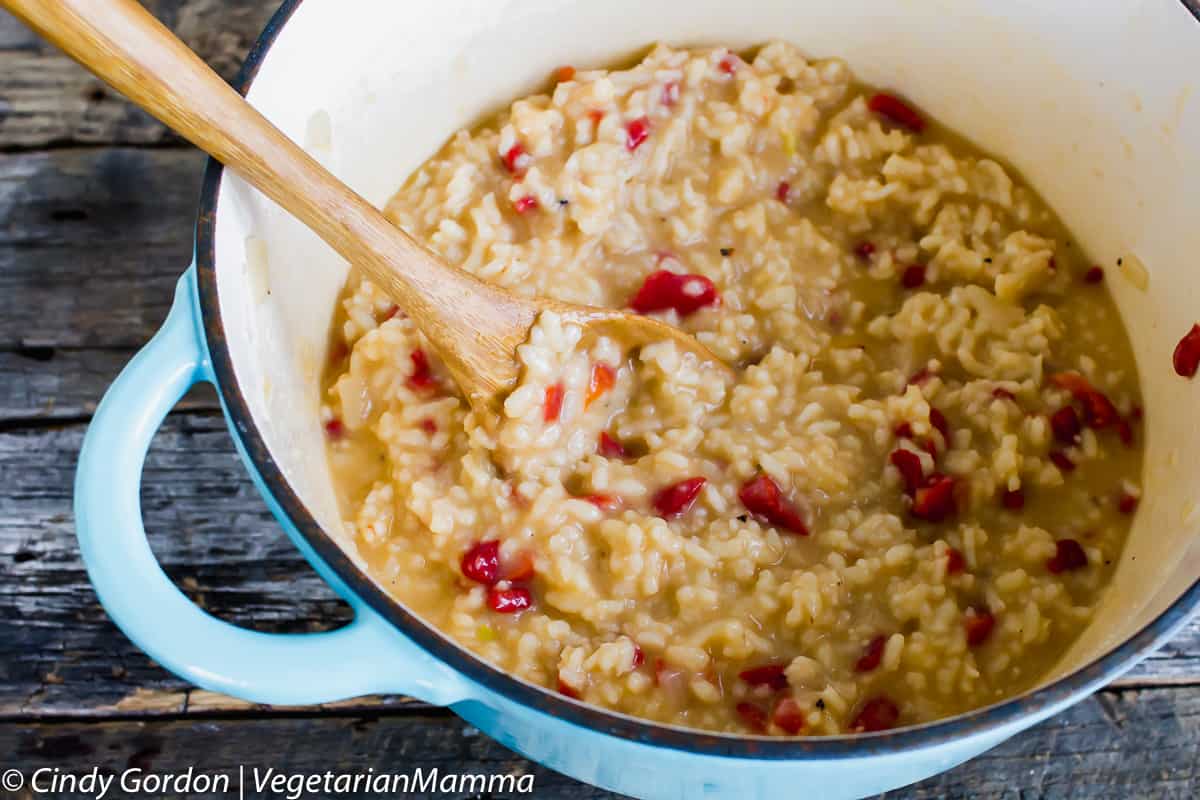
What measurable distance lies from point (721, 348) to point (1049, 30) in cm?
101

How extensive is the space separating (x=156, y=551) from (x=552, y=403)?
100 centimetres

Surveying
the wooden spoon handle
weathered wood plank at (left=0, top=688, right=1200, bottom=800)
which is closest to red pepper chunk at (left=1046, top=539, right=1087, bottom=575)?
weathered wood plank at (left=0, top=688, right=1200, bottom=800)

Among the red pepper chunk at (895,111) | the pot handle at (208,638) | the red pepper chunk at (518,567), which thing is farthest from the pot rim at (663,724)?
the red pepper chunk at (895,111)

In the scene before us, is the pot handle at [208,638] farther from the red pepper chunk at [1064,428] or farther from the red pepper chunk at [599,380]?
the red pepper chunk at [1064,428]

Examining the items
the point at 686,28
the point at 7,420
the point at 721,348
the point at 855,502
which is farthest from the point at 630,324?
the point at 7,420

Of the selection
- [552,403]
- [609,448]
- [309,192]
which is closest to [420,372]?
[552,403]

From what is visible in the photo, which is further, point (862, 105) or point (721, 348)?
point (862, 105)

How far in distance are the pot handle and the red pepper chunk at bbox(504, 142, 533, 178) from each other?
118 cm

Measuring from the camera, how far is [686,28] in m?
2.99

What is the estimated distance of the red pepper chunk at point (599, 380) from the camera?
8.45ft

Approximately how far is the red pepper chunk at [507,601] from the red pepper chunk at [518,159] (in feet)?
3.18

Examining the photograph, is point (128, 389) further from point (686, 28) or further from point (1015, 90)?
point (1015, 90)

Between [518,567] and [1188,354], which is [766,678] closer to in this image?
[518,567]

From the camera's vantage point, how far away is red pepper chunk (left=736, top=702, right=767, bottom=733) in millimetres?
2266
